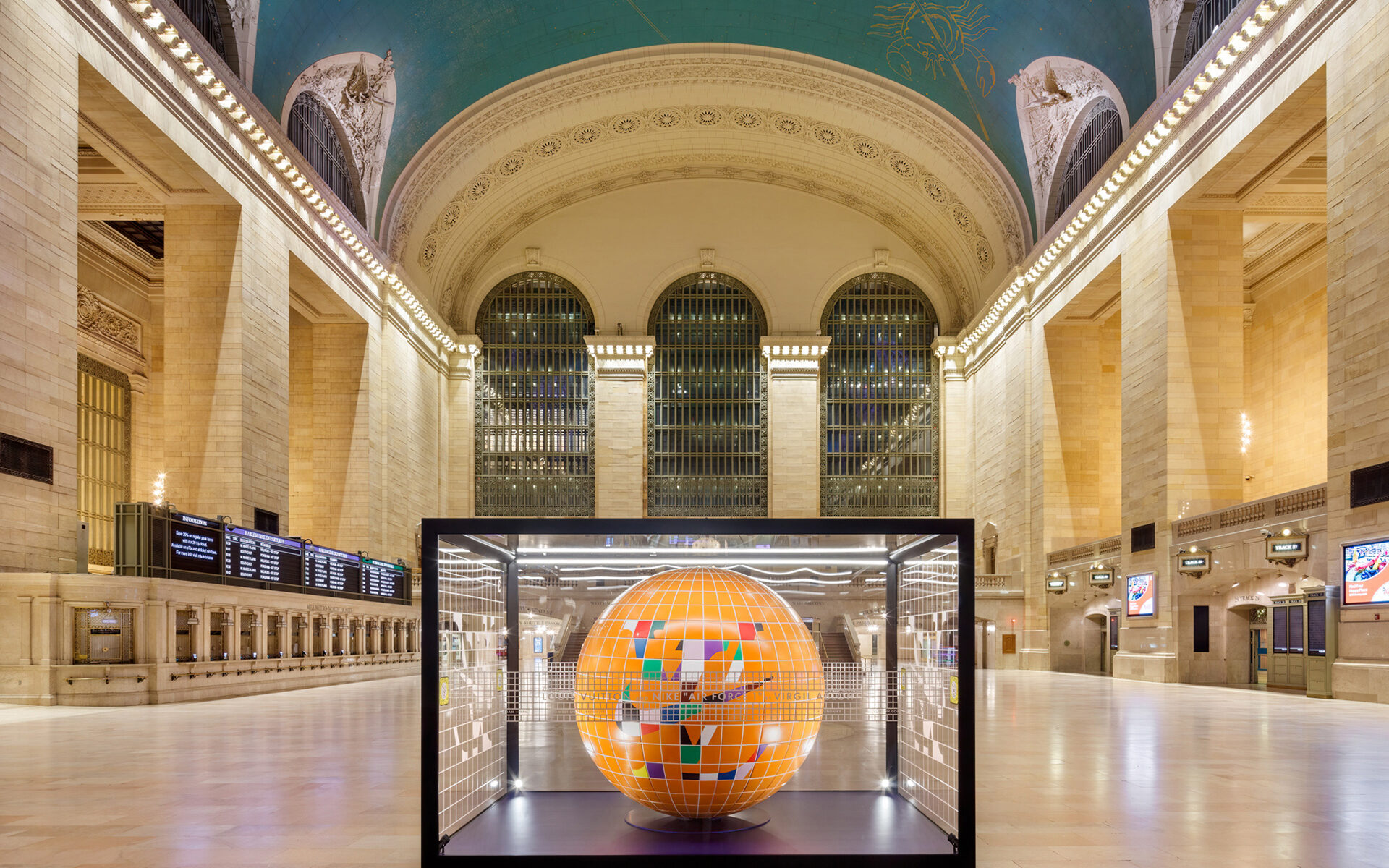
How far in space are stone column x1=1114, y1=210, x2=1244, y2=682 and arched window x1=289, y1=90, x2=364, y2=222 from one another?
21.3 meters

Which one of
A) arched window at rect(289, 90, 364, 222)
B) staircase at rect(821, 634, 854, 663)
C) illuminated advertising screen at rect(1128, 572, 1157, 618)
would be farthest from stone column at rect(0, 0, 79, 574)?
illuminated advertising screen at rect(1128, 572, 1157, 618)

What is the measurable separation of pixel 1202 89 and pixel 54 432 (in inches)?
866

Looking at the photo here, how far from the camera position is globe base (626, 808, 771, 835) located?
172 inches

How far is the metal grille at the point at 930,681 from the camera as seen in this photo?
4402 mm

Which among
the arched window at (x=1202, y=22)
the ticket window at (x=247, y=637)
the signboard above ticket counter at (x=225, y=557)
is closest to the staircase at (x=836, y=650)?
the signboard above ticket counter at (x=225, y=557)

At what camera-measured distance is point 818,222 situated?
42438 mm

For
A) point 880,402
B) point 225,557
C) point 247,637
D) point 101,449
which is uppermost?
point 880,402

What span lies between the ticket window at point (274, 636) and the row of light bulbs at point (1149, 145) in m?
21.5

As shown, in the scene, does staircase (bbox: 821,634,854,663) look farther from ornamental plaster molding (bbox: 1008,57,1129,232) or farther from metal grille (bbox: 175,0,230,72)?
ornamental plaster molding (bbox: 1008,57,1129,232)

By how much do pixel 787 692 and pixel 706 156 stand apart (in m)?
38.5

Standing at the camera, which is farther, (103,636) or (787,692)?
(103,636)

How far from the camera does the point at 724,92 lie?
36.7m

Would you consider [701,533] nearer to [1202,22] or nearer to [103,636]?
[103,636]

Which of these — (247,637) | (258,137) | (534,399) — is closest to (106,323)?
(258,137)
